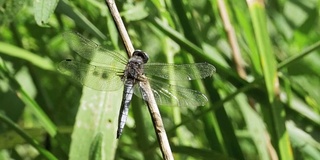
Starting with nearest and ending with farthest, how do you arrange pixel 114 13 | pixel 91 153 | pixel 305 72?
pixel 114 13, pixel 91 153, pixel 305 72

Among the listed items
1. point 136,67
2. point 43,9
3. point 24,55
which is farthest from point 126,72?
point 24,55

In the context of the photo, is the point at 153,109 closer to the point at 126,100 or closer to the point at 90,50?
the point at 126,100

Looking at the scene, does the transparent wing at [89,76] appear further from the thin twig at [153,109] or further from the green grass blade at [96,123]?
the thin twig at [153,109]

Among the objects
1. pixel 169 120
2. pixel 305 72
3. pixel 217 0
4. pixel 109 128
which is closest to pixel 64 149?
pixel 109 128

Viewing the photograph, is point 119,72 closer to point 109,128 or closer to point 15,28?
point 109,128

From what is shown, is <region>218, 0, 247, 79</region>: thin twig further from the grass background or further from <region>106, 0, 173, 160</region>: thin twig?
<region>106, 0, 173, 160</region>: thin twig

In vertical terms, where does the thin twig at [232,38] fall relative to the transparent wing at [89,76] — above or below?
above

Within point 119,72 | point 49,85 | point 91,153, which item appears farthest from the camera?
point 49,85

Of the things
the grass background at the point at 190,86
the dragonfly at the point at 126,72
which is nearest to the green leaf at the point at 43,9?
the grass background at the point at 190,86
